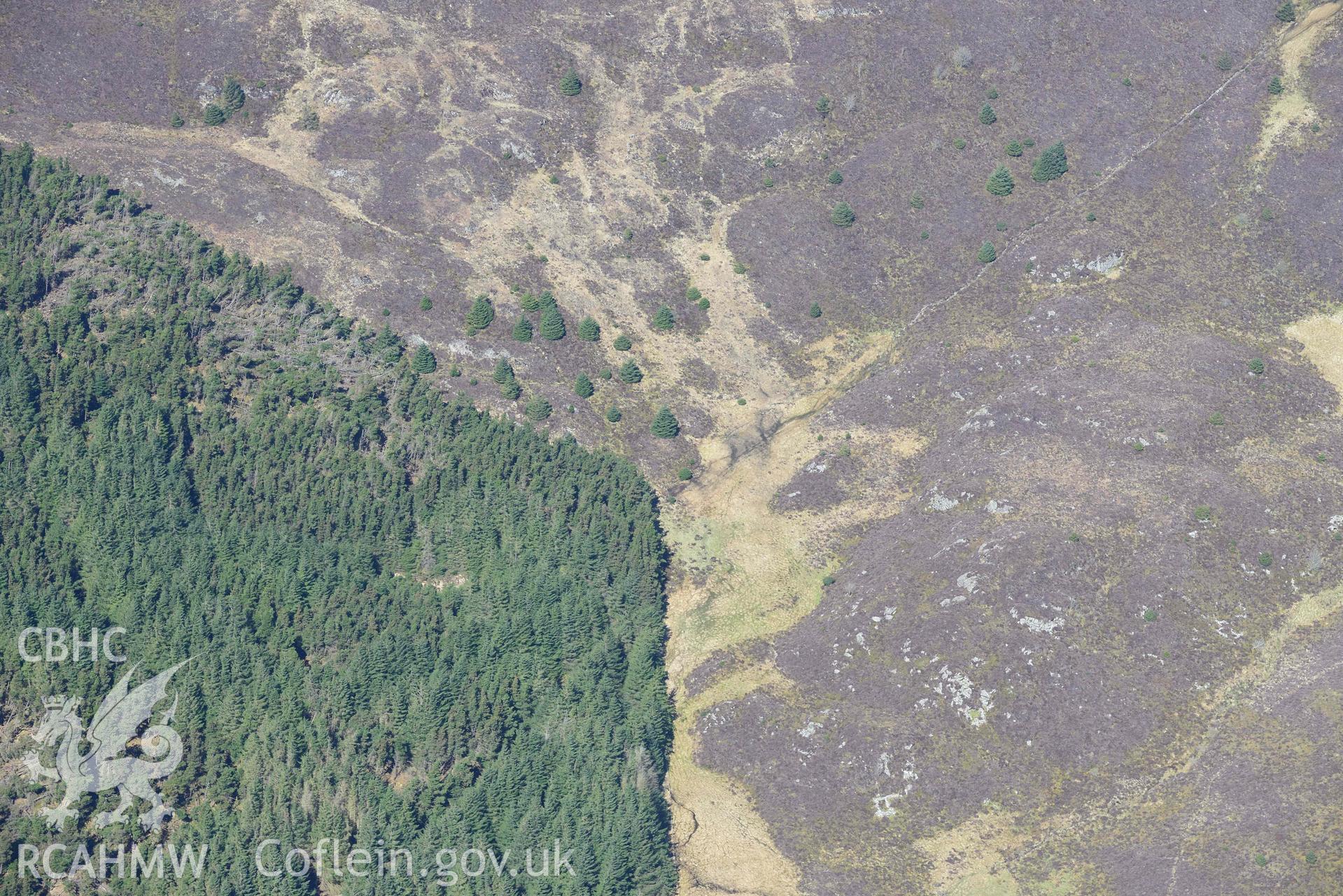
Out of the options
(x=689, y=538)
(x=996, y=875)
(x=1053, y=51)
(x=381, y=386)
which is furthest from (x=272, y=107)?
(x=996, y=875)

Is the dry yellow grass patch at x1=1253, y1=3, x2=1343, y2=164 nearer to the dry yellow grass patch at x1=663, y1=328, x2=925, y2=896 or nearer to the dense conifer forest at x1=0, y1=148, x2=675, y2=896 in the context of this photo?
the dry yellow grass patch at x1=663, y1=328, x2=925, y2=896

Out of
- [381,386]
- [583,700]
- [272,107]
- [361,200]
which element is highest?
[272,107]

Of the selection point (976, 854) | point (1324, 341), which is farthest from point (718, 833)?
point (1324, 341)

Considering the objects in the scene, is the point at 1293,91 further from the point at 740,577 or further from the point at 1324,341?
the point at 740,577

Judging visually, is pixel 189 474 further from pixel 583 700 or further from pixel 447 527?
pixel 583 700

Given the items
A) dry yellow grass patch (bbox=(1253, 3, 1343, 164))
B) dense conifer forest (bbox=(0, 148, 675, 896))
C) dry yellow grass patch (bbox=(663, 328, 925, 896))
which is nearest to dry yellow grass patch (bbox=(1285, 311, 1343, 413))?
dry yellow grass patch (bbox=(1253, 3, 1343, 164))
